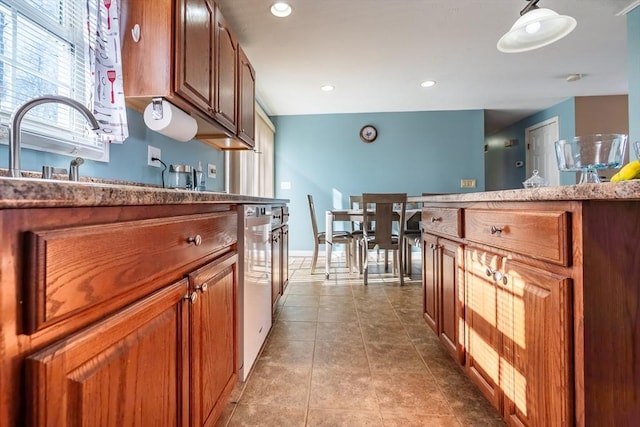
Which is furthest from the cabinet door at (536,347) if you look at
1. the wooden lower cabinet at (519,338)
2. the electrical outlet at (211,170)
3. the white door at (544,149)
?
the white door at (544,149)

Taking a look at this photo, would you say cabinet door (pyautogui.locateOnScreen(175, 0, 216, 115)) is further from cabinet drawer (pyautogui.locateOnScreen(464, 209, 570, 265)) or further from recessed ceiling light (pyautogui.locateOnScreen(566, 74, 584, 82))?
recessed ceiling light (pyautogui.locateOnScreen(566, 74, 584, 82))

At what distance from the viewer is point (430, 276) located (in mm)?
1701

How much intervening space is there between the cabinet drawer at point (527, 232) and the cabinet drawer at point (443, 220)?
0.13 meters

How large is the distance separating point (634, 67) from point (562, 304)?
9.78ft

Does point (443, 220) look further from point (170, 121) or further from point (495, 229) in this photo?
point (170, 121)

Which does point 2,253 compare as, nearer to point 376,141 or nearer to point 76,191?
point 76,191

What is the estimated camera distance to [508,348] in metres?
0.95

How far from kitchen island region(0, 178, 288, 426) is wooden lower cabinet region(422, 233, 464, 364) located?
40.5 inches

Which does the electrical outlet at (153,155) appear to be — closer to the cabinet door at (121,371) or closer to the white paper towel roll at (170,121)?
the white paper towel roll at (170,121)

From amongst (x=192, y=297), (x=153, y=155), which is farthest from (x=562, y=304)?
Result: (x=153, y=155)

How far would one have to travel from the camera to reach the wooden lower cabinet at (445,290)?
1.31 meters

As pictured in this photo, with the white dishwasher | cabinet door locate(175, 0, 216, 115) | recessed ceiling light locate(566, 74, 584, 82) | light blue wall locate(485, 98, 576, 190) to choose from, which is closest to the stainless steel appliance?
the white dishwasher

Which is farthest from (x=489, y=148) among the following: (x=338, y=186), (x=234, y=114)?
(x=234, y=114)

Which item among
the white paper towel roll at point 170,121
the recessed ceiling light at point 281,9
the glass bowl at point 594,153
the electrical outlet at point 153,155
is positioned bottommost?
the glass bowl at point 594,153
